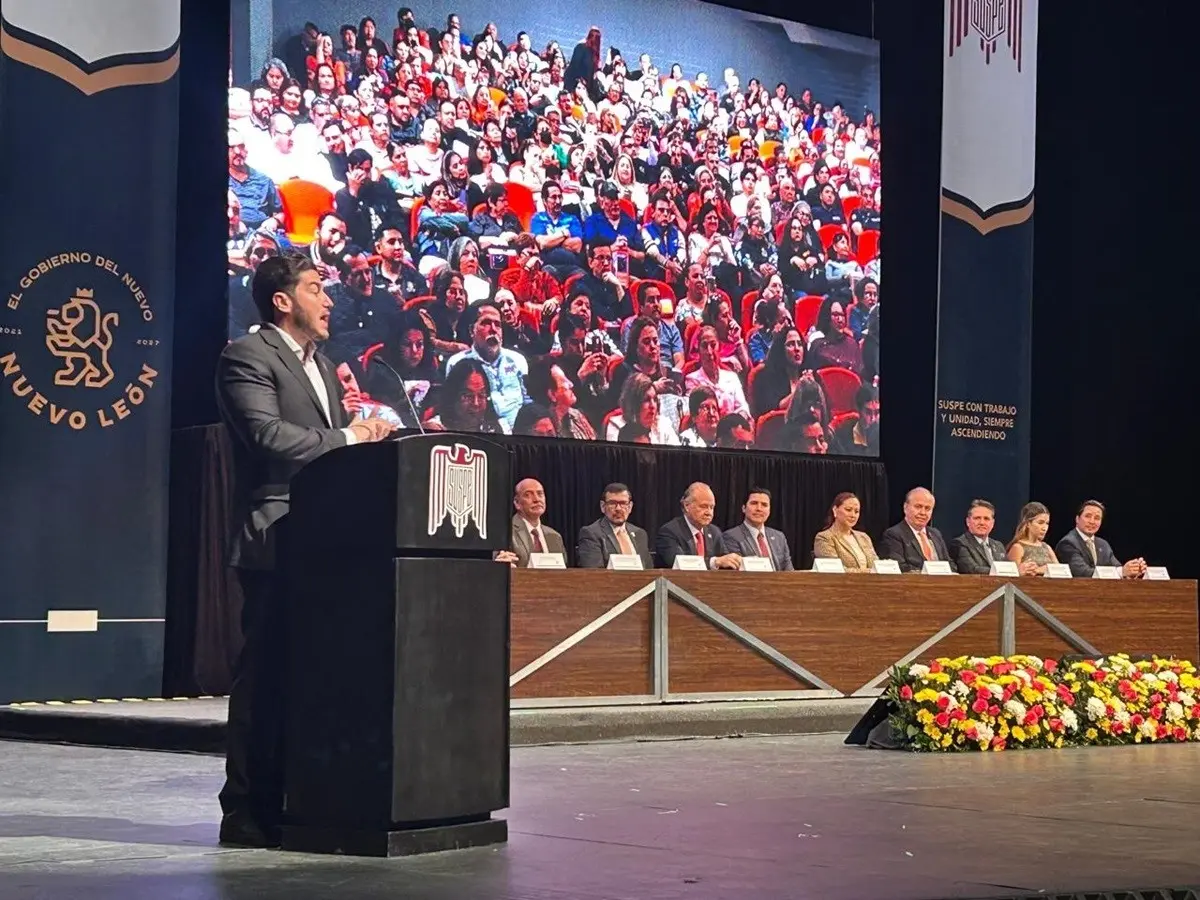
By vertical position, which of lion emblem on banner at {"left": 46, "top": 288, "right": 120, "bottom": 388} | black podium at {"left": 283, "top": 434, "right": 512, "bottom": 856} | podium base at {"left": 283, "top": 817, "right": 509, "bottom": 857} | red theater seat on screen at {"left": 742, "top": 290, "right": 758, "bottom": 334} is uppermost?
red theater seat on screen at {"left": 742, "top": 290, "right": 758, "bottom": 334}

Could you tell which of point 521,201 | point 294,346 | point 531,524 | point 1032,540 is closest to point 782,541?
point 531,524

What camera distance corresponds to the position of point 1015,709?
7.26 m

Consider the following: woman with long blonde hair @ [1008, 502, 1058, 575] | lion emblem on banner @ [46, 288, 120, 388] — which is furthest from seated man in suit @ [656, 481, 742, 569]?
lion emblem on banner @ [46, 288, 120, 388]

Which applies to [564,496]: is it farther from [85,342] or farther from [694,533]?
[85,342]

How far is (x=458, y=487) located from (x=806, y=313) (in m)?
8.38

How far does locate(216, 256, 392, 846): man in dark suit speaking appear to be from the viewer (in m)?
4.02

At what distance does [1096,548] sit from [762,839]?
24.7ft

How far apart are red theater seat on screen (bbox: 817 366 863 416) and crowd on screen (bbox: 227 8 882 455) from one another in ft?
0.05

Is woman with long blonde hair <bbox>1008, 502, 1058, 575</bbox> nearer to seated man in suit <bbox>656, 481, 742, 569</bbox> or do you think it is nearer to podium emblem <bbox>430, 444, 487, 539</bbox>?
seated man in suit <bbox>656, 481, 742, 569</bbox>

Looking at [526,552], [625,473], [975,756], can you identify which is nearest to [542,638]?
[526,552]

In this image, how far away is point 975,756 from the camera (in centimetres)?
692

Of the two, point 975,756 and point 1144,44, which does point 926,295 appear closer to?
point 1144,44

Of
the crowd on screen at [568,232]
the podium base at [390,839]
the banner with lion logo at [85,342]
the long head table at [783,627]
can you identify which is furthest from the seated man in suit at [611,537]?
the podium base at [390,839]

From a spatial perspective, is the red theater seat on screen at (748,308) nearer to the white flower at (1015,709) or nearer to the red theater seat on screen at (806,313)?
the red theater seat on screen at (806,313)
